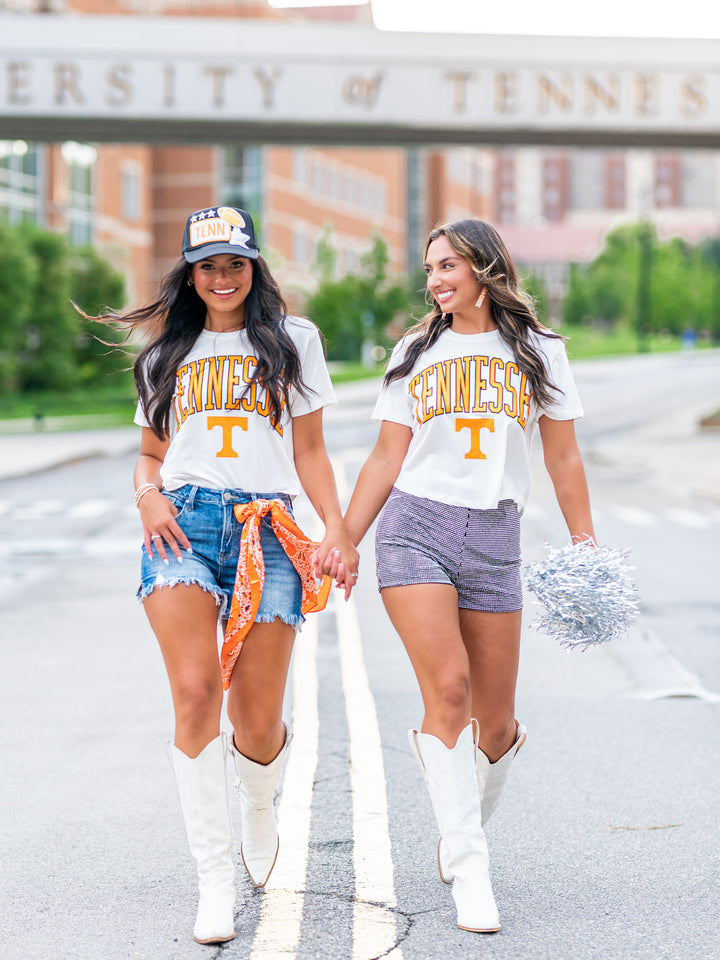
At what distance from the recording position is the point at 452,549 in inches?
163

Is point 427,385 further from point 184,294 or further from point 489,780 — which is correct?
point 489,780

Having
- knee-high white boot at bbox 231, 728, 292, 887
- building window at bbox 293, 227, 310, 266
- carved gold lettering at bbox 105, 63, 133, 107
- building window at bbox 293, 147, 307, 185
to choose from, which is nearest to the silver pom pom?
knee-high white boot at bbox 231, 728, 292, 887

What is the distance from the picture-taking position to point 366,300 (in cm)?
5903

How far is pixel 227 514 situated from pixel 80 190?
169ft

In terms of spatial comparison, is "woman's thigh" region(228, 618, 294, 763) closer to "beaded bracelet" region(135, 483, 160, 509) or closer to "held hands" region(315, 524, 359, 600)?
"held hands" region(315, 524, 359, 600)

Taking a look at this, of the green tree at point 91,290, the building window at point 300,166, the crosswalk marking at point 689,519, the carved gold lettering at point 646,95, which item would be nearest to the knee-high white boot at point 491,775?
the crosswalk marking at point 689,519

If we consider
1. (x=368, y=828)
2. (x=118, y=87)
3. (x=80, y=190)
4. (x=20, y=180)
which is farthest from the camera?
(x=80, y=190)

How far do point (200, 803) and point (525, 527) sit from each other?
1111 centimetres

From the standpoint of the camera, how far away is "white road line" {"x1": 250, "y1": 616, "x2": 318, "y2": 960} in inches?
156

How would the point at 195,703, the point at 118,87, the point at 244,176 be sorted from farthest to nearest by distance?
the point at 244,176 → the point at 118,87 → the point at 195,703

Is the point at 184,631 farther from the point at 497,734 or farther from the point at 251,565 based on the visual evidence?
the point at 497,734

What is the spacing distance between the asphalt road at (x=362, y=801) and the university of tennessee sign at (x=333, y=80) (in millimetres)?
13862

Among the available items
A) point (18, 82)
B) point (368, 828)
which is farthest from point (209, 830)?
point (18, 82)

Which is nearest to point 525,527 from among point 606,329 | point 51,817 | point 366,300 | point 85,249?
point 51,817
